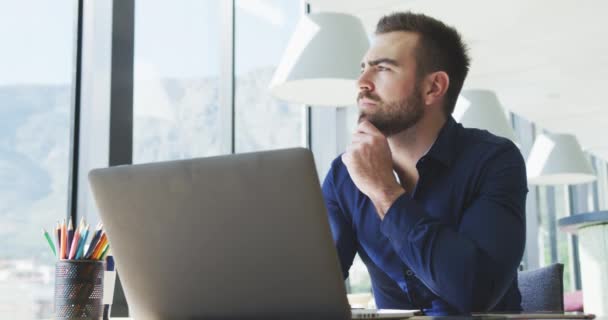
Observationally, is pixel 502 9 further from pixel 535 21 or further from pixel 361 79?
pixel 361 79

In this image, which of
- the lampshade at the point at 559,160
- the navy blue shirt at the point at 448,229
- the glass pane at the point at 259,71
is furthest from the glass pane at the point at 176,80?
the lampshade at the point at 559,160

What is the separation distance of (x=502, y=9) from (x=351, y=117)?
121cm

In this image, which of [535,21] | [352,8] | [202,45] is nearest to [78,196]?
[202,45]

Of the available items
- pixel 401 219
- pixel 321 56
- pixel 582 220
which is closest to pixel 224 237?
pixel 401 219

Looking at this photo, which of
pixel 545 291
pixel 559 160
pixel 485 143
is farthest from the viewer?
pixel 559 160

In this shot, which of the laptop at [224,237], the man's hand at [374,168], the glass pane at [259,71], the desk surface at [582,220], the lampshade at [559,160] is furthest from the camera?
the lampshade at [559,160]

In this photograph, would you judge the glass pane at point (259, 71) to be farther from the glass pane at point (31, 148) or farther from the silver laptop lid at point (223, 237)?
the silver laptop lid at point (223, 237)

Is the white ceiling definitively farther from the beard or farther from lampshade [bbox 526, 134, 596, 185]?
the beard

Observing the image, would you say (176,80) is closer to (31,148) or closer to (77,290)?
(31,148)

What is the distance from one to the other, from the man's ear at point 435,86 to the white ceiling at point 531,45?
2313mm

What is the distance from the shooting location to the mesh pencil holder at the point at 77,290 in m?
1.25

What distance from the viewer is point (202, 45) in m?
3.30

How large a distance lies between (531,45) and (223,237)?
4623 mm

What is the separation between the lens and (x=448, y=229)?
1.19 metres
